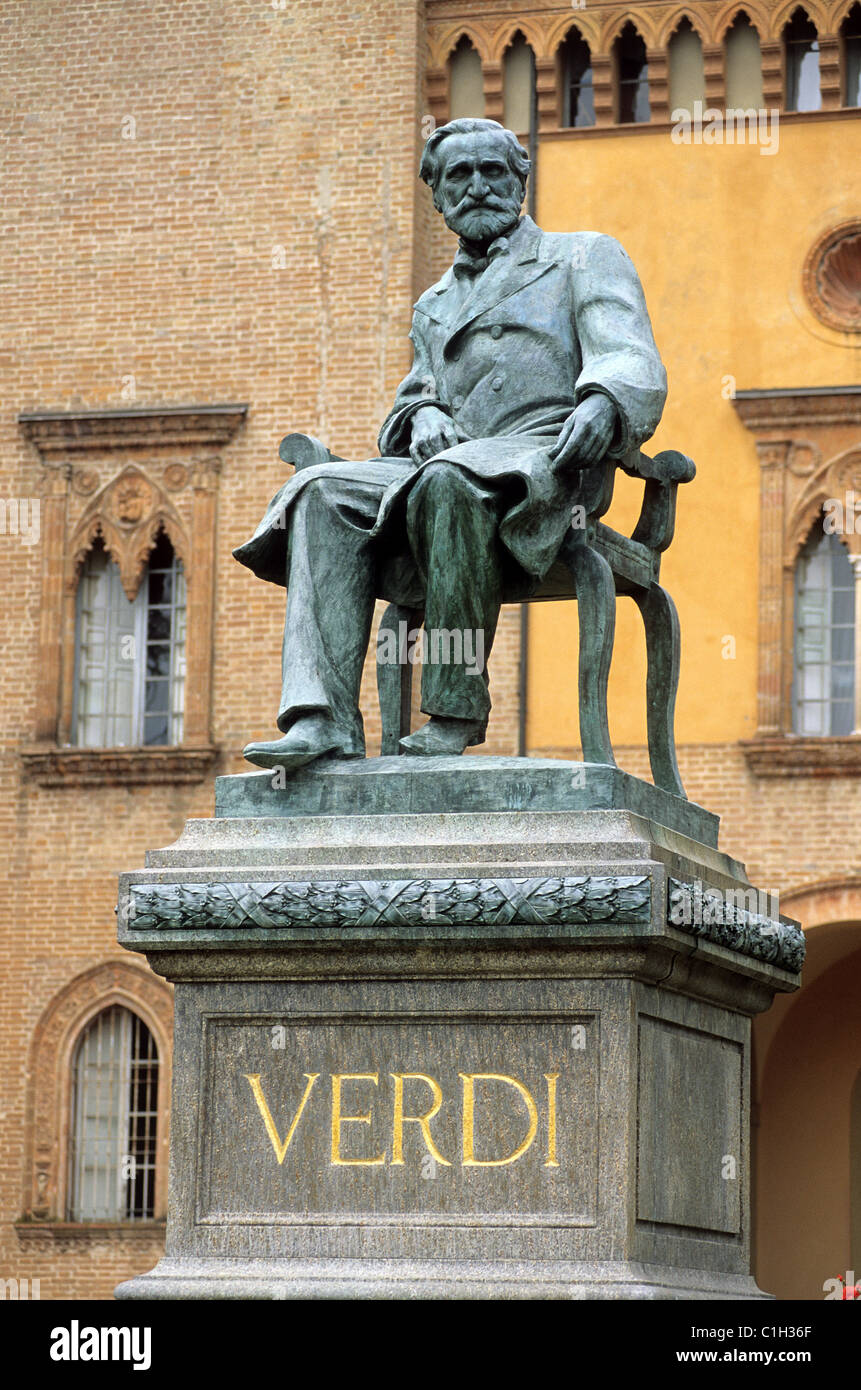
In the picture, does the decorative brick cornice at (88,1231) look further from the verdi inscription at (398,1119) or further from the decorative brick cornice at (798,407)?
the verdi inscription at (398,1119)

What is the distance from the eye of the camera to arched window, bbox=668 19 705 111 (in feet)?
63.5

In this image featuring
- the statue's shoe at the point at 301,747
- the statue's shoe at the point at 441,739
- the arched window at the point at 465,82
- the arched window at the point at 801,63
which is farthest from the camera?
the arched window at the point at 465,82

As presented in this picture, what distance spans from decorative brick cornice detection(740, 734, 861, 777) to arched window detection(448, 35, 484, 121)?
16.8ft

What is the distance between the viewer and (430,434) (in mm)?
6527

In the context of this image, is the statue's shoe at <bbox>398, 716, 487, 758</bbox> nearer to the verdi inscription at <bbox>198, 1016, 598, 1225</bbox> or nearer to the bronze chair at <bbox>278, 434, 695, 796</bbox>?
the bronze chair at <bbox>278, 434, 695, 796</bbox>

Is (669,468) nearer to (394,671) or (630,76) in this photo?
(394,671)

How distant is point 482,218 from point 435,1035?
2127 mm

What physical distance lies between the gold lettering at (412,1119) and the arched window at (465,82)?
14692mm

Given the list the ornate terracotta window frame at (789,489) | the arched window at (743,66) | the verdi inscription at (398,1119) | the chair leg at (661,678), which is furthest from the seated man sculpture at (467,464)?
the arched window at (743,66)

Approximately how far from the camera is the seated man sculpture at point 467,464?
6.18m

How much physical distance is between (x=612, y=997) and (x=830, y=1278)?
13.5 meters

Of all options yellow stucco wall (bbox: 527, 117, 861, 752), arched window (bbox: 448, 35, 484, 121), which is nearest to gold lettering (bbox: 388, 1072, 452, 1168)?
yellow stucco wall (bbox: 527, 117, 861, 752)
